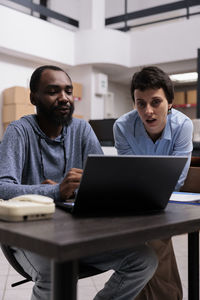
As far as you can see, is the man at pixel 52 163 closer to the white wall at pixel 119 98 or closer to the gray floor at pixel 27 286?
the gray floor at pixel 27 286

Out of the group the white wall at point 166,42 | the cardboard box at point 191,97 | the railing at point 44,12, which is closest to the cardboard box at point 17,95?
the railing at point 44,12

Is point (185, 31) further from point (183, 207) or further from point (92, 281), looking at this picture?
point (183, 207)

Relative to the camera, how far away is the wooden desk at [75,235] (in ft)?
1.76

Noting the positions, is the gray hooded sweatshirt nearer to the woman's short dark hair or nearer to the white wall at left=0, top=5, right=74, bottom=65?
the woman's short dark hair

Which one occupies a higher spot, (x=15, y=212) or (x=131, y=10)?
(x=131, y=10)

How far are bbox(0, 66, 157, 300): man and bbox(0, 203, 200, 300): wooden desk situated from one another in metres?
0.19

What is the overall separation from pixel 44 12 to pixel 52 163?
6.09m

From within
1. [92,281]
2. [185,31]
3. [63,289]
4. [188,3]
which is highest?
[188,3]

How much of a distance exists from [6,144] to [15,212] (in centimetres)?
47

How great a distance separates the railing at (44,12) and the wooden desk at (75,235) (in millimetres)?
6228

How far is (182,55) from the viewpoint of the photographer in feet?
21.2

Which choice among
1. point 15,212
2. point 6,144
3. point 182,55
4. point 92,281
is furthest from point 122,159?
point 182,55

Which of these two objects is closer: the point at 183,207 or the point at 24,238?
the point at 24,238

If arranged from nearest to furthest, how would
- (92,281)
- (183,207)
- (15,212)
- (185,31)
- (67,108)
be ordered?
1. (15,212)
2. (183,207)
3. (67,108)
4. (92,281)
5. (185,31)
